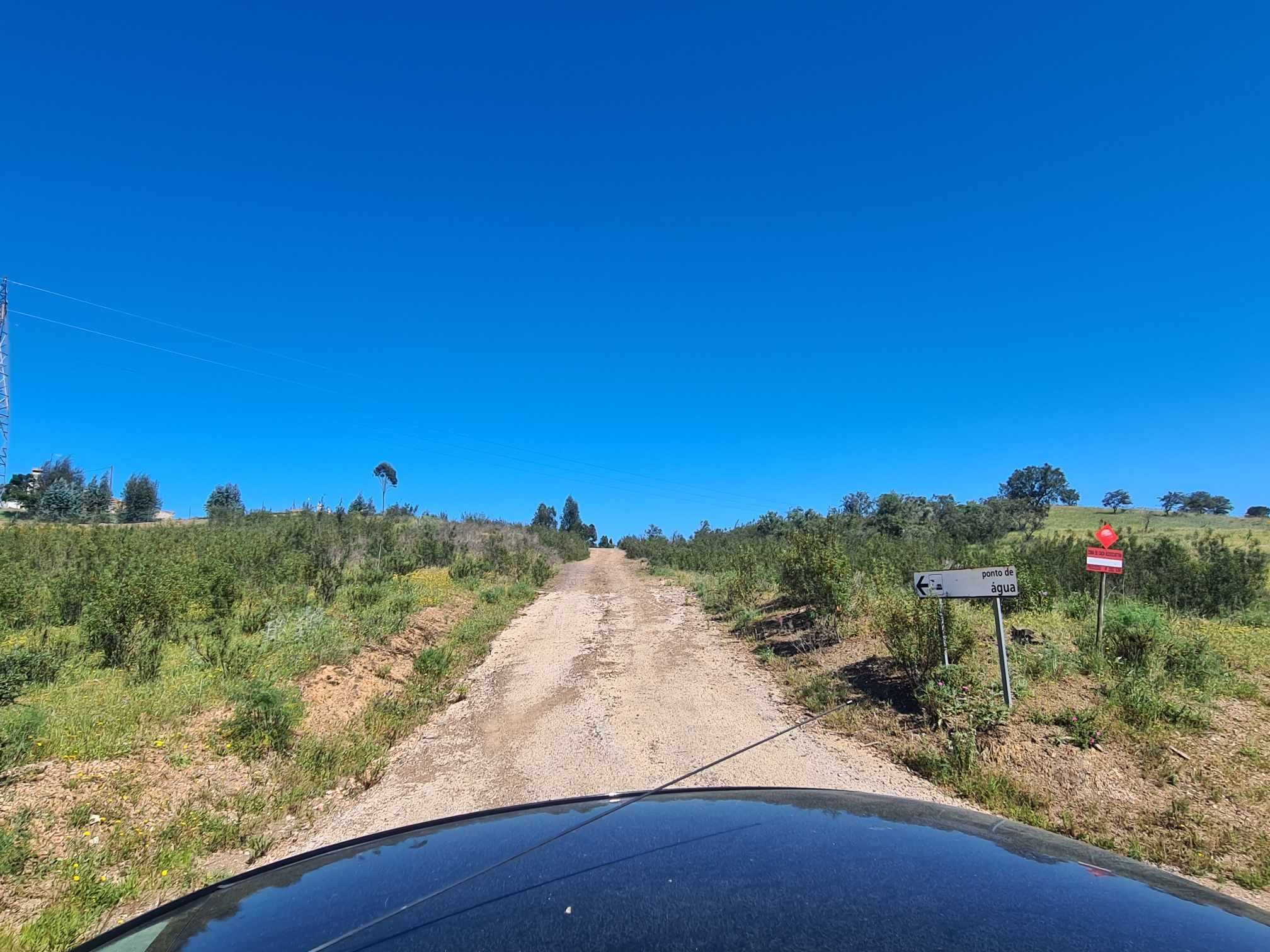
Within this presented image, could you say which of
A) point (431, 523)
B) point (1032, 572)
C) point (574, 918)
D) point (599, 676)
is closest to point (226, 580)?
point (599, 676)

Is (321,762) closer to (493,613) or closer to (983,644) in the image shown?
(983,644)

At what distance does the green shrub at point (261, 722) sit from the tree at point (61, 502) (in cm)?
3561

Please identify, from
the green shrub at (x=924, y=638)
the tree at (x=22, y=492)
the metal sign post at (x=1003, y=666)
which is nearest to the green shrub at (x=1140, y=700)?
the metal sign post at (x=1003, y=666)

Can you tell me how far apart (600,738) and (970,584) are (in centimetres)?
455

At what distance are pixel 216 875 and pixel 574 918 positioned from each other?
4.00 metres

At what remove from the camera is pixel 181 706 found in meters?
6.75

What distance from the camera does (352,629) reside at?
439 inches

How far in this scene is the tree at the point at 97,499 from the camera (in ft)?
127

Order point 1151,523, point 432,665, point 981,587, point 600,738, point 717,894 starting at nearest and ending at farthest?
point 717,894
point 981,587
point 600,738
point 432,665
point 1151,523

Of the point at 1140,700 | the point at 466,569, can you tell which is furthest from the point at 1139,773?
the point at 466,569

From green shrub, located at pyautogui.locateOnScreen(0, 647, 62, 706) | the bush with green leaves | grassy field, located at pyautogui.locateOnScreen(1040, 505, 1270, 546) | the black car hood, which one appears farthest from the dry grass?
grassy field, located at pyautogui.locateOnScreen(1040, 505, 1270, 546)

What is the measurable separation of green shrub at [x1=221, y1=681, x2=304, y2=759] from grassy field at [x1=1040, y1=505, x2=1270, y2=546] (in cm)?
3576

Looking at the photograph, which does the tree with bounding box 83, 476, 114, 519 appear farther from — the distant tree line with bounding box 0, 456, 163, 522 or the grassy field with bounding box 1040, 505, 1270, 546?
the grassy field with bounding box 1040, 505, 1270, 546

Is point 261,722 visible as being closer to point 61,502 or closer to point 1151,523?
point 61,502
